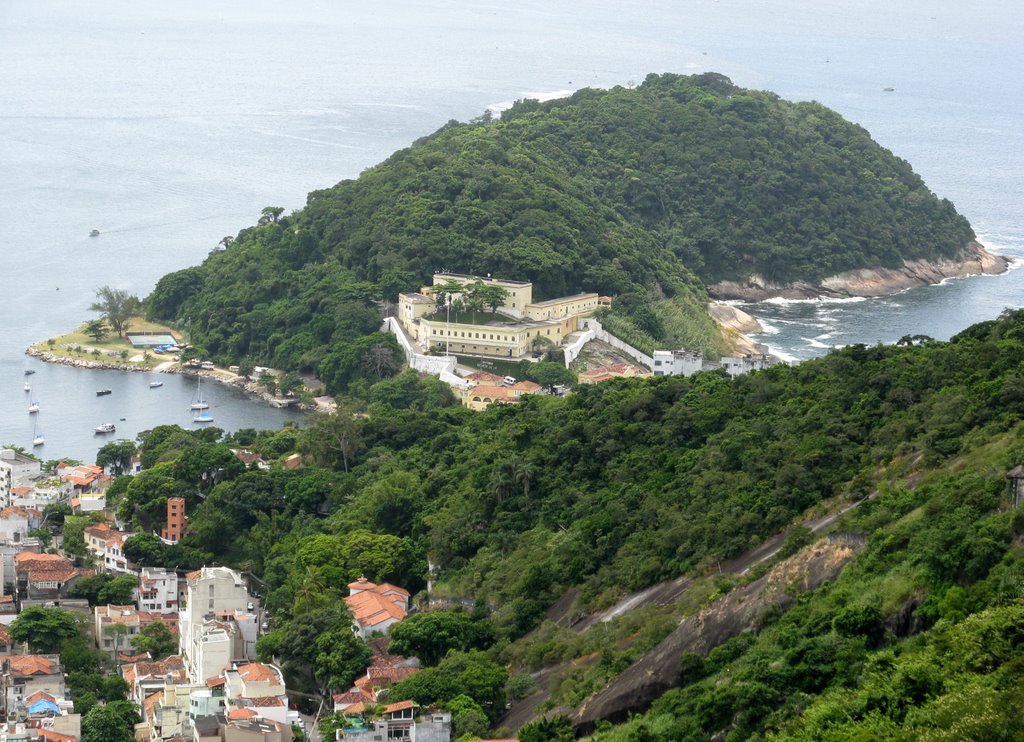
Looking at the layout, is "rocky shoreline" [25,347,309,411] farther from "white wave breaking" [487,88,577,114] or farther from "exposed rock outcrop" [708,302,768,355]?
"white wave breaking" [487,88,577,114]

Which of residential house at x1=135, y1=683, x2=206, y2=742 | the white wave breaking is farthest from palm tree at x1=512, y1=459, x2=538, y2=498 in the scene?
the white wave breaking

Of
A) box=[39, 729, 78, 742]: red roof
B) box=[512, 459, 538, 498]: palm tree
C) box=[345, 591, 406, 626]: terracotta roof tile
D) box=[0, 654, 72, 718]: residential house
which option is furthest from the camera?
box=[512, 459, 538, 498]: palm tree

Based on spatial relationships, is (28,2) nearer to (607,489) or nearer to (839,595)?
(607,489)

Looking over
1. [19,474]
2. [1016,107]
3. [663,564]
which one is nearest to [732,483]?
[663,564]

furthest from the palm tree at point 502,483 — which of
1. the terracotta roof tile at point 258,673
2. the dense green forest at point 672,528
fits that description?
the terracotta roof tile at point 258,673

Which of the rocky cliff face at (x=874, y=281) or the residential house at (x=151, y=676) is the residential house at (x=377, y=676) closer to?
the residential house at (x=151, y=676)
